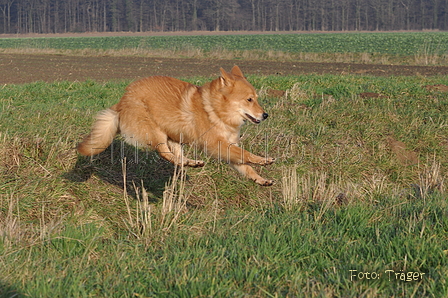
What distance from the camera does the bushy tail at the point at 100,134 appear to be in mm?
5438

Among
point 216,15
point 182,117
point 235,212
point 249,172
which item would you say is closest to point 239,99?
point 182,117

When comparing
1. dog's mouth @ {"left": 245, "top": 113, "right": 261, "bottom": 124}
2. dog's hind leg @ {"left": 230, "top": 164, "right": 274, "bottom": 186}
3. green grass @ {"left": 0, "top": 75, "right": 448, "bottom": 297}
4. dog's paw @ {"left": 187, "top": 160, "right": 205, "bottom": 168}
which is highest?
dog's mouth @ {"left": 245, "top": 113, "right": 261, "bottom": 124}

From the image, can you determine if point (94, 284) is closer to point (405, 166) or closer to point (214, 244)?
point (214, 244)

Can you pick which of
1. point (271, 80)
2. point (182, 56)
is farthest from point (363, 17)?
point (271, 80)

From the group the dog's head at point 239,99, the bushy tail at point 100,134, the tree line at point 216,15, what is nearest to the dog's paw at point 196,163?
the dog's head at point 239,99

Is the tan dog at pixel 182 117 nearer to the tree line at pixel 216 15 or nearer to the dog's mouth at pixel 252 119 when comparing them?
the dog's mouth at pixel 252 119

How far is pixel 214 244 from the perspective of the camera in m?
3.86

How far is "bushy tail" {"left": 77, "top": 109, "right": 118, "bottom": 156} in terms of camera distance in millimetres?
5438

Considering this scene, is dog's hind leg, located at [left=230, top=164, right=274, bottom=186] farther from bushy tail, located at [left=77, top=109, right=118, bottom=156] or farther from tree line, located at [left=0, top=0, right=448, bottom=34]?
tree line, located at [left=0, top=0, right=448, bottom=34]

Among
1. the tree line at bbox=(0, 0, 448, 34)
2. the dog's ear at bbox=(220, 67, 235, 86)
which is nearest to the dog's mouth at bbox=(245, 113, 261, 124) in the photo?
the dog's ear at bbox=(220, 67, 235, 86)

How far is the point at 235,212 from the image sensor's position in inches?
204

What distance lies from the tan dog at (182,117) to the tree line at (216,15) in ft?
390

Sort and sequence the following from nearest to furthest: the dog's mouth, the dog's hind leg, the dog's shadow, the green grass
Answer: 1. the green grass
2. the dog's hind leg
3. the dog's mouth
4. the dog's shadow

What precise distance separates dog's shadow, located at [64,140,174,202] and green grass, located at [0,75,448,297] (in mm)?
20
